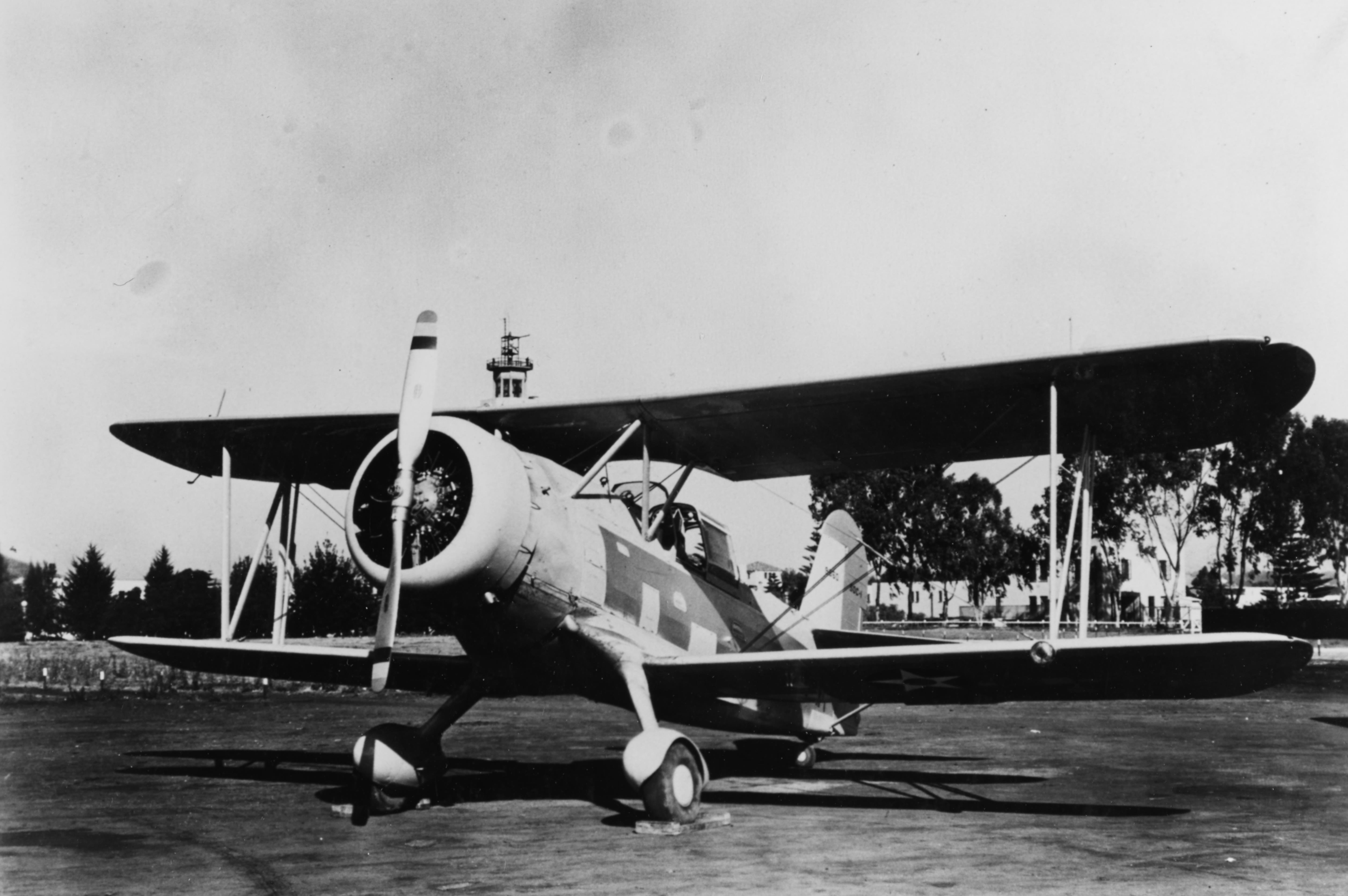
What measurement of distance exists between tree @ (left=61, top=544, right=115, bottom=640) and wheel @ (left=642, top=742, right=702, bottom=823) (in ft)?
162

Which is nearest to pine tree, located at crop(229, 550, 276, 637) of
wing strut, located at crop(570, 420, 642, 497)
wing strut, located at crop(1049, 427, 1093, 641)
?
wing strut, located at crop(570, 420, 642, 497)

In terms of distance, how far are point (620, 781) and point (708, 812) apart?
215 centimetres

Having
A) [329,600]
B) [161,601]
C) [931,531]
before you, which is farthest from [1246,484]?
[161,601]

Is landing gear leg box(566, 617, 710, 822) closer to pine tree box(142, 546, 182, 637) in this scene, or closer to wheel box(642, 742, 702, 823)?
wheel box(642, 742, 702, 823)

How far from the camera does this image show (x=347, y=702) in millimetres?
20625

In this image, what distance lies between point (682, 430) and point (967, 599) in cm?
7020

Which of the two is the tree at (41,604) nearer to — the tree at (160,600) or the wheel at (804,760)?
the tree at (160,600)

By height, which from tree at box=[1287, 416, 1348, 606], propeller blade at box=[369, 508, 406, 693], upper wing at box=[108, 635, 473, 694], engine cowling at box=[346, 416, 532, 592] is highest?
tree at box=[1287, 416, 1348, 606]

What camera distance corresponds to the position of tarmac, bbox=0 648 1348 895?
19.2ft

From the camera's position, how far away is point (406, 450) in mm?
7266

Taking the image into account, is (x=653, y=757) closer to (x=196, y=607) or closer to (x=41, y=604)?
(x=196, y=607)

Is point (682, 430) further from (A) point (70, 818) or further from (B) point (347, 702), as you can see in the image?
(B) point (347, 702)

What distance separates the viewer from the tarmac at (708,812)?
19.2ft

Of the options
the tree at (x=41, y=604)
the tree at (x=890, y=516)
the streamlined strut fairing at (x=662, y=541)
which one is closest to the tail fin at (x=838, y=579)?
the streamlined strut fairing at (x=662, y=541)
